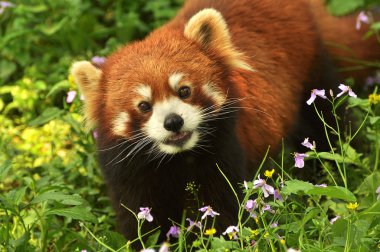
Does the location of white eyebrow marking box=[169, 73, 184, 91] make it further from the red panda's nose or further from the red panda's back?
the red panda's back

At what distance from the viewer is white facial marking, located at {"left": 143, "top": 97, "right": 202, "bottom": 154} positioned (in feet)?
11.2

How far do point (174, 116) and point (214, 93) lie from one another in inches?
13.3

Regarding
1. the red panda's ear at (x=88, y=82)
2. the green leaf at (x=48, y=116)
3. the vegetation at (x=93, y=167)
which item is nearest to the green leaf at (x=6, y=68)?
the vegetation at (x=93, y=167)

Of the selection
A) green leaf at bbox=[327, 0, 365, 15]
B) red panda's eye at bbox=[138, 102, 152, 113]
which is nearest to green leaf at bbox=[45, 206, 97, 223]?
red panda's eye at bbox=[138, 102, 152, 113]

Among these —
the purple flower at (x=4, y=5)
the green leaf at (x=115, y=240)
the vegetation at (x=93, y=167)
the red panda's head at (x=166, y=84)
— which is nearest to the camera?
the vegetation at (x=93, y=167)

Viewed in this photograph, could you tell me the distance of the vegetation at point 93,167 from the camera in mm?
3116

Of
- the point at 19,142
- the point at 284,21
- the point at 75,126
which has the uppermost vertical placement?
the point at 284,21

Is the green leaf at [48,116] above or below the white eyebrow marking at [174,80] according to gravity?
below

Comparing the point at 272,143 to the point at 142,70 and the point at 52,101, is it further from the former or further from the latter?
the point at 52,101

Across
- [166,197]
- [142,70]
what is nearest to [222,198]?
[166,197]

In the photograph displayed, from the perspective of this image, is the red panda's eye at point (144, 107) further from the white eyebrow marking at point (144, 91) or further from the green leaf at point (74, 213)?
the green leaf at point (74, 213)

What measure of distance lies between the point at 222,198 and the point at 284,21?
4.30 ft

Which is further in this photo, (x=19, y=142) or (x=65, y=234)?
(x=19, y=142)

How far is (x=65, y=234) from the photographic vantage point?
3.82 metres
